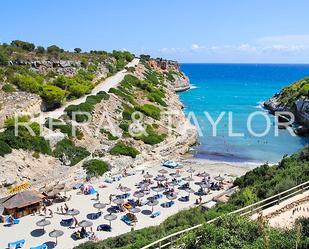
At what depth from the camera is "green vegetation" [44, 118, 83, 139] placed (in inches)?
1731

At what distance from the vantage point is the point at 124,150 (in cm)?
4491

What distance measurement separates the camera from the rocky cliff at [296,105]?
66.8m

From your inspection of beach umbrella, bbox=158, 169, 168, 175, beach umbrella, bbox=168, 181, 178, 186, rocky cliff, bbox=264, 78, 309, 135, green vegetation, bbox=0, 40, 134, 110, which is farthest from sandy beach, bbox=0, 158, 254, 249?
rocky cliff, bbox=264, 78, 309, 135

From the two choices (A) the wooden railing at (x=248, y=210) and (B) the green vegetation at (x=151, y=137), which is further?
(B) the green vegetation at (x=151, y=137)

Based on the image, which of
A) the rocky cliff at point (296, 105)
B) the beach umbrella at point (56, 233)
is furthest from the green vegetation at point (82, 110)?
the rocky cliff at point (296, 105)

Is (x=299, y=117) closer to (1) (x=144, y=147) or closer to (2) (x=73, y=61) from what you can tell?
(1) (x=144, y=147)

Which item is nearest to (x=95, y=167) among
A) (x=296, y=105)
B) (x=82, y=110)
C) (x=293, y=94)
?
(x=82, y=110)

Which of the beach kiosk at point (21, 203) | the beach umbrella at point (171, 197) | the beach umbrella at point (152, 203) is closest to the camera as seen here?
the beach kiosk at point (21, 203)

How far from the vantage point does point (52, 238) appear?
25828 mm

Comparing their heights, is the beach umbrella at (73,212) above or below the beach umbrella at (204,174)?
above

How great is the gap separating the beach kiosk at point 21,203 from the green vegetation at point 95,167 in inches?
320

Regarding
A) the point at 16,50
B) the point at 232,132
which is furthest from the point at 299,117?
the point at 16,50

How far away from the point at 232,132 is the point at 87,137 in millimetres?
27703

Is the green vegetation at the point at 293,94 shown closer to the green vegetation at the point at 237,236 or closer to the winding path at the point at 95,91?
the winding path at the point at 95,91
